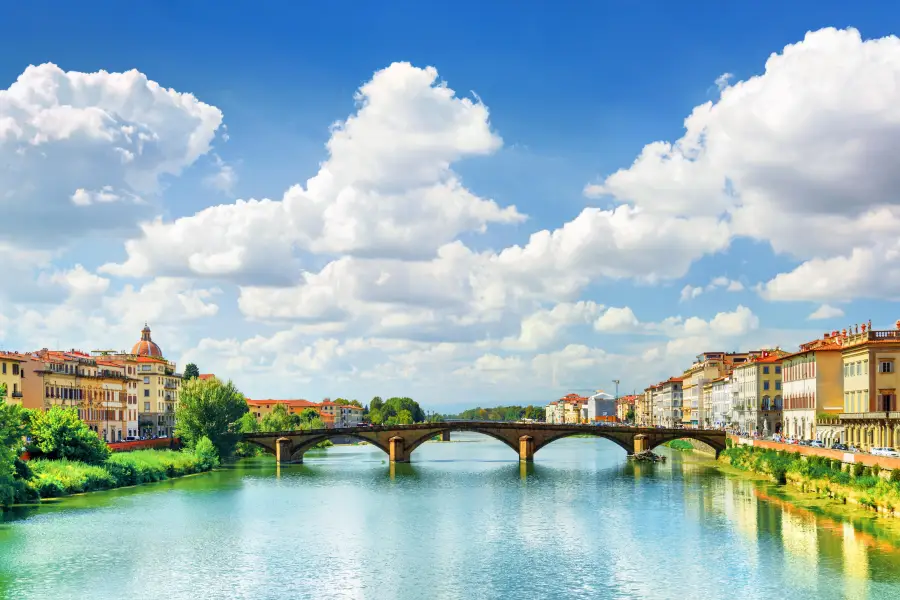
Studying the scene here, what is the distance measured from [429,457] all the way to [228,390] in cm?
3205

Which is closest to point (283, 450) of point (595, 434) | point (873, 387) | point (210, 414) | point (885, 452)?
point (210, 414)

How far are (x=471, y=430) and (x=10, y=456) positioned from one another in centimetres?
6106

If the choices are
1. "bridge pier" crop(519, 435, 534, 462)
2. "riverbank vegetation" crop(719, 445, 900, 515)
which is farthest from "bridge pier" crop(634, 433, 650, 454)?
"riverbank vegetation" crop(719, 445, 900, 515)

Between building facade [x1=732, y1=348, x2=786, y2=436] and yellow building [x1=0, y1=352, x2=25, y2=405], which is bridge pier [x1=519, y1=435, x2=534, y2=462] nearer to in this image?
building facade [x1=732, y1=348, x2=786, y2=436]

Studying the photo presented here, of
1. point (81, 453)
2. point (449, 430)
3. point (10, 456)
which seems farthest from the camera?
point (449, 430)

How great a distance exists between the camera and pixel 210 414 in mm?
104375

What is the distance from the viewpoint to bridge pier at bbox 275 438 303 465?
109 metres

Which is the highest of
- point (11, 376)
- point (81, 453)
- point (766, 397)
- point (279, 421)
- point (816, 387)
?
point (11, 376)

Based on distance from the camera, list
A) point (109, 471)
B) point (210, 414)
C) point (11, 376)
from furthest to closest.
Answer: point (210, 414), point (11, 376), point (109, 471)

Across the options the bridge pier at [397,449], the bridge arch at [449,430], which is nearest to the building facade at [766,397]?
the bridge arch at [449,430]

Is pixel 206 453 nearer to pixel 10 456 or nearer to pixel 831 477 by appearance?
pixel 10 456

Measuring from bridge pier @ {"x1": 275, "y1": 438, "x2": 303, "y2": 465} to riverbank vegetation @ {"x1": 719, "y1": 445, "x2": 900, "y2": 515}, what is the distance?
4803 cm

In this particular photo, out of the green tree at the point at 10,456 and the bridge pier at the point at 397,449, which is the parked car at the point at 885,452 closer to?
the green tree at the point at 10,456

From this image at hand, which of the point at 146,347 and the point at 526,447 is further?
the point at 146,347
